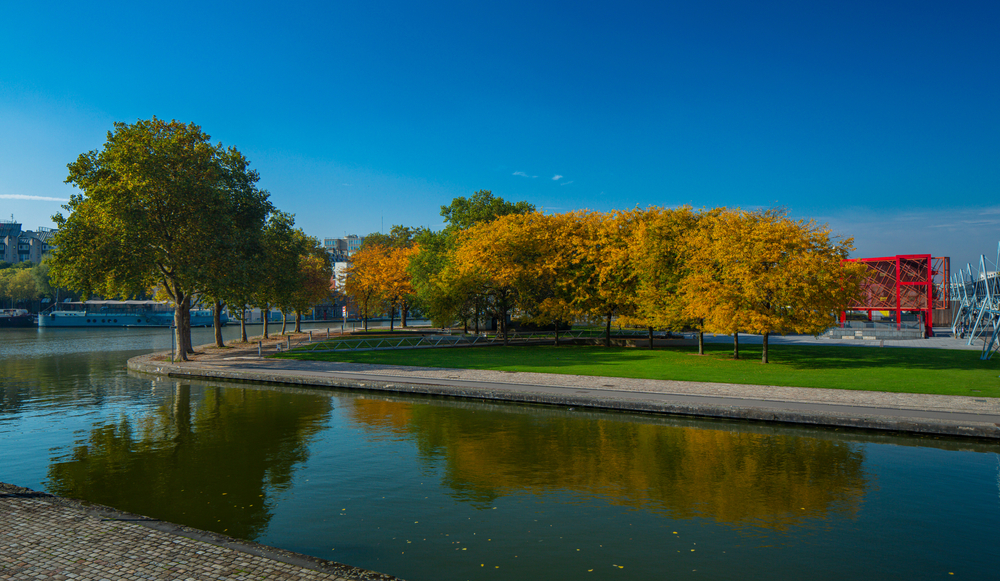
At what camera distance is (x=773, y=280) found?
3055cm

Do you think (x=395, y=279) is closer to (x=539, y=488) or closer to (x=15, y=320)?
(x=539, y=488)

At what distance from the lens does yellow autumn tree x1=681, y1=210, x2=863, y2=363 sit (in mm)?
30156

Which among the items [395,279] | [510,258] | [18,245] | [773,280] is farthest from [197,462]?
[18,245]

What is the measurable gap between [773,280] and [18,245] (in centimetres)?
22345

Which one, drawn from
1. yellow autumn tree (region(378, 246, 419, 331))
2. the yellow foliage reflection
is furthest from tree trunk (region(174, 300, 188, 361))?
yellow autumn tree (region(378, 246, 419, 331))

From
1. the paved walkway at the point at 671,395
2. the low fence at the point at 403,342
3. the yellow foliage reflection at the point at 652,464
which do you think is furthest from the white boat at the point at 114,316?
the yellow foliage reflection at the point at 652,464

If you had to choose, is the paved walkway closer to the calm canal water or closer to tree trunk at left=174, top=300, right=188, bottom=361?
the calm canal water

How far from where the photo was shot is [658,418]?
20312 millimetres

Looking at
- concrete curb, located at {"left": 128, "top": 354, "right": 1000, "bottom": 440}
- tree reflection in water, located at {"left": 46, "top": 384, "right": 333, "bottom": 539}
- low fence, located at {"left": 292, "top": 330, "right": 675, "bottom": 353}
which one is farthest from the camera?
low fence, located at {"left": 292, "top": 330, "right": 675, "bottom": 353}

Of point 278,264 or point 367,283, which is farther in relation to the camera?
point 367,283

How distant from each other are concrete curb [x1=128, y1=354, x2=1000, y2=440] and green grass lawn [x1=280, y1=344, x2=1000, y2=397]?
6.21m

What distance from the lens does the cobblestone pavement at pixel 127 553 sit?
7426mm

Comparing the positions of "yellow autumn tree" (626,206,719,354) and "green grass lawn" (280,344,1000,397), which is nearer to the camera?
"green grass lawn" (280,344,1000,397)

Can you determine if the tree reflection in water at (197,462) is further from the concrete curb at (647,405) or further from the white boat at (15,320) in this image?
the white boat at (15,320)
